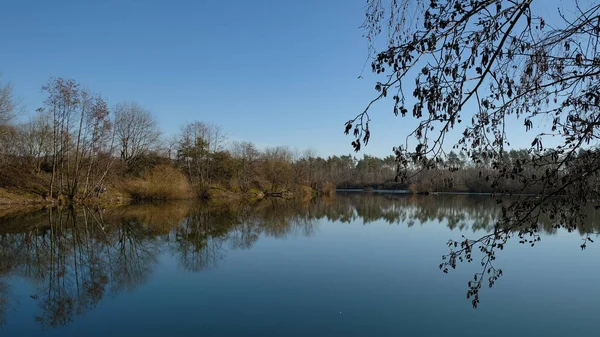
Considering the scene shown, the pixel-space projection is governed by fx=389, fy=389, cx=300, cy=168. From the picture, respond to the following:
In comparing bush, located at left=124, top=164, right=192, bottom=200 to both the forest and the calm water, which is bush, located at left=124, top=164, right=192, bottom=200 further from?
the calm water

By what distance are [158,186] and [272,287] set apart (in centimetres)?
2989

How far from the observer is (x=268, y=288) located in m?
8.34

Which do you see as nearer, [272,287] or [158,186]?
[272,287]

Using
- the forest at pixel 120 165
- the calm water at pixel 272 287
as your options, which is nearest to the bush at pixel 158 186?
the forest at pixel 120 165

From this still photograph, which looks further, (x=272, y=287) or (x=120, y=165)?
(x=120, y=165)

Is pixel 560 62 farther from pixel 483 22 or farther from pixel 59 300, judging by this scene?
pixel 59 300

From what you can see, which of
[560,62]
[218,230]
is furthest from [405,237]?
[560,62]

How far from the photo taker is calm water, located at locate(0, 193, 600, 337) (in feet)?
20.6

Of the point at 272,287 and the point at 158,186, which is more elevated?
the point at 158,186

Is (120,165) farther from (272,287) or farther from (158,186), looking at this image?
(272,287)

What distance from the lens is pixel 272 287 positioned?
843 centimetres

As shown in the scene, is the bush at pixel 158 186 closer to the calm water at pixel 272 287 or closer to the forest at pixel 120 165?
the forest at pixel 120 165

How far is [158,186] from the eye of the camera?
35625mm

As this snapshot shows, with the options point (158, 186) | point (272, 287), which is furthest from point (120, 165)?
point (272, 287)
